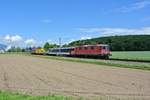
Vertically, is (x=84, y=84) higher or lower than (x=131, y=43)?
lower

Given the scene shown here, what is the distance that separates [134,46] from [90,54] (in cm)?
4257

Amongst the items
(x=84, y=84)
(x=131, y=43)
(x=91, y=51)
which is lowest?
(x=84, y=84)

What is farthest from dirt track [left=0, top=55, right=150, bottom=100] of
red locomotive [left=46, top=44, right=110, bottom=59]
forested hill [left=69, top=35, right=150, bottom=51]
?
forested hill [left=69, top=35, right=150, bottom=51]

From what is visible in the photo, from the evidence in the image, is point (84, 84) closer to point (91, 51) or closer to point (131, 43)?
point (91, 51)

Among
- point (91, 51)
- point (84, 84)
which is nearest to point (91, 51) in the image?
point (91, 51)

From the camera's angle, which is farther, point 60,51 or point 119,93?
point 60,51

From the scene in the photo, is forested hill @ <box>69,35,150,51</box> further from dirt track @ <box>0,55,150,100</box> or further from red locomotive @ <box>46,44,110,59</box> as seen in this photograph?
dirt track @ <box>0,55,150,100</box>

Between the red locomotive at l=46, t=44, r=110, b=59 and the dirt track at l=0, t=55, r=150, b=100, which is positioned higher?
the red locomotive at l=46, t=44, r=110, b=59

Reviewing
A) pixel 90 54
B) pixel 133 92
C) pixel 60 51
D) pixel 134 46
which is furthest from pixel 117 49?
pixel 133 92

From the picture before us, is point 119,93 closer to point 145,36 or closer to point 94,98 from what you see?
point 94,98

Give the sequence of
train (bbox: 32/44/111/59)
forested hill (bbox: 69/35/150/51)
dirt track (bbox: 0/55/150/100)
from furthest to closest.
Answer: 1. forested hill (bbox: 69/35/150/51)
2. train (bbox: 32/44/111/59)
3. dirt track (bbox: 0/55/150/100)

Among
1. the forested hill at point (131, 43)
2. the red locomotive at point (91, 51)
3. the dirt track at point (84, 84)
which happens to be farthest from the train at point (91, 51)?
the dirt track at point (84, 84)

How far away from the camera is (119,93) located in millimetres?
15820

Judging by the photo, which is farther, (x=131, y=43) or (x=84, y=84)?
(x=131, y=43)
